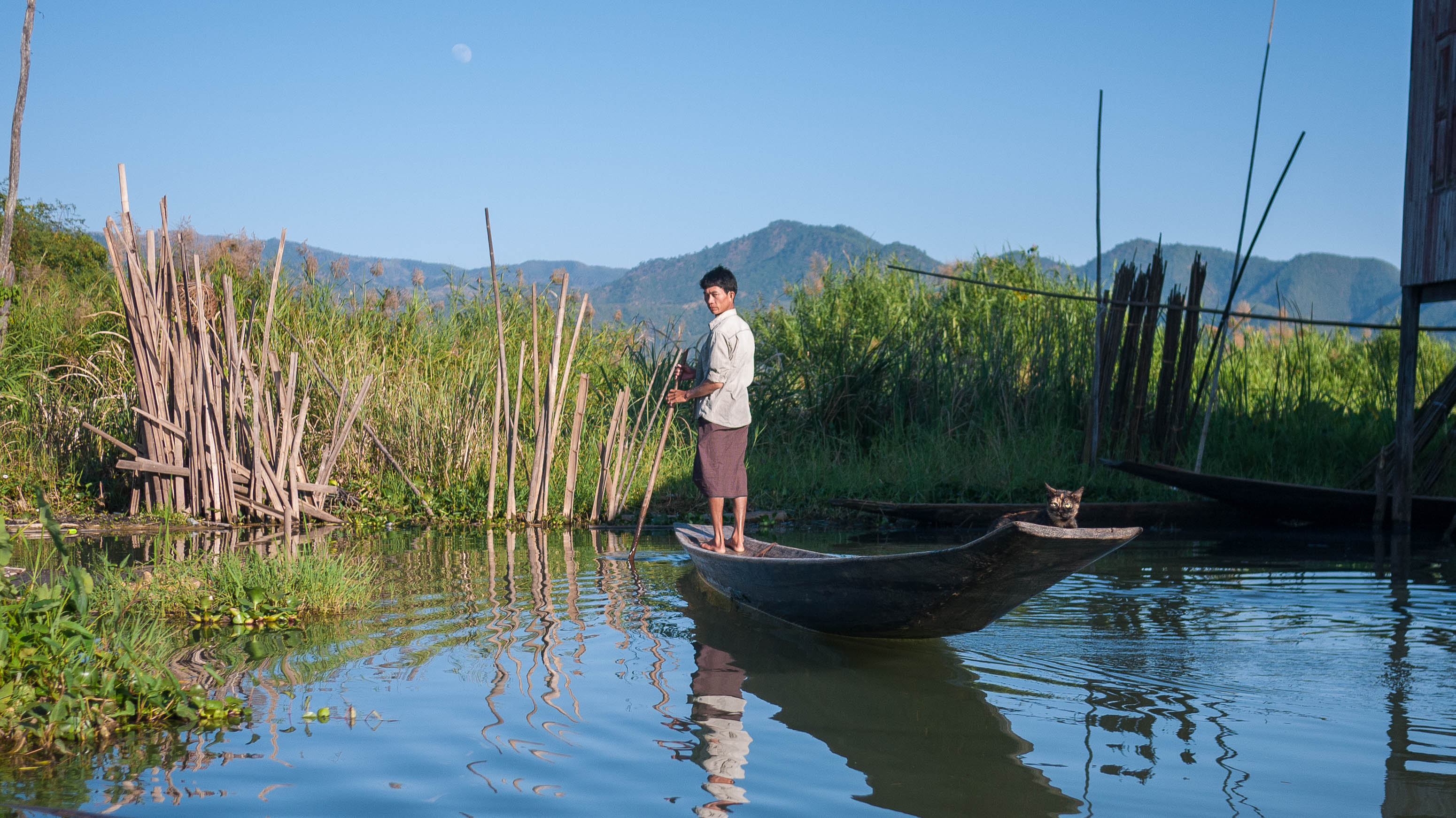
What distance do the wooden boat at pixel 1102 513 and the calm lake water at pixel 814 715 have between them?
2525 mm

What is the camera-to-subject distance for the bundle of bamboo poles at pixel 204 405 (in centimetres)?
774

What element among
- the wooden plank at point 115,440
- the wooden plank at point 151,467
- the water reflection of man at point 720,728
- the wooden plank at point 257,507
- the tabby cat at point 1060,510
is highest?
the tabby cat at point 1060,510

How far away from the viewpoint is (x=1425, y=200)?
8109mm

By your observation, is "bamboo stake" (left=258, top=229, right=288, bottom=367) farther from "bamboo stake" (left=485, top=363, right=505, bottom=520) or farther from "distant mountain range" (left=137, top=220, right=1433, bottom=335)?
"distant mountain range" (left=137, top=220, right=1433, bottom=335)

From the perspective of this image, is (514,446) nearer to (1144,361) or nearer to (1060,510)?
(1060,510)

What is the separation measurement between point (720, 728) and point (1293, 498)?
6.62 meters

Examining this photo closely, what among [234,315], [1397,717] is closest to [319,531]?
[234,315]

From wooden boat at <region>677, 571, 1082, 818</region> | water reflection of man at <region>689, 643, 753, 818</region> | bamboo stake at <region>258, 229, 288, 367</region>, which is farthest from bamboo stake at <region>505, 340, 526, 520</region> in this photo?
water reflection of man at <region>689, 643, 753, 818</region>

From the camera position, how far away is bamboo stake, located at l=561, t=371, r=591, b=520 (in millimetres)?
8484

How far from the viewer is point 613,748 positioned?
11.1 feet

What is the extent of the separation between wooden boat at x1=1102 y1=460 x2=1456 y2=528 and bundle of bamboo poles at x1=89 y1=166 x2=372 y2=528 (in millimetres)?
6293

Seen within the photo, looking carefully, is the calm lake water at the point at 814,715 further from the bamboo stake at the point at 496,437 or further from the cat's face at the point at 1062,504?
the bamboo stake at the point at 496,437

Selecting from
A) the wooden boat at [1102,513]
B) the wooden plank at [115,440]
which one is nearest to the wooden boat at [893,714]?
the wooden boat at [1102,513]

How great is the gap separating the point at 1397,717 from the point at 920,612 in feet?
5.54
